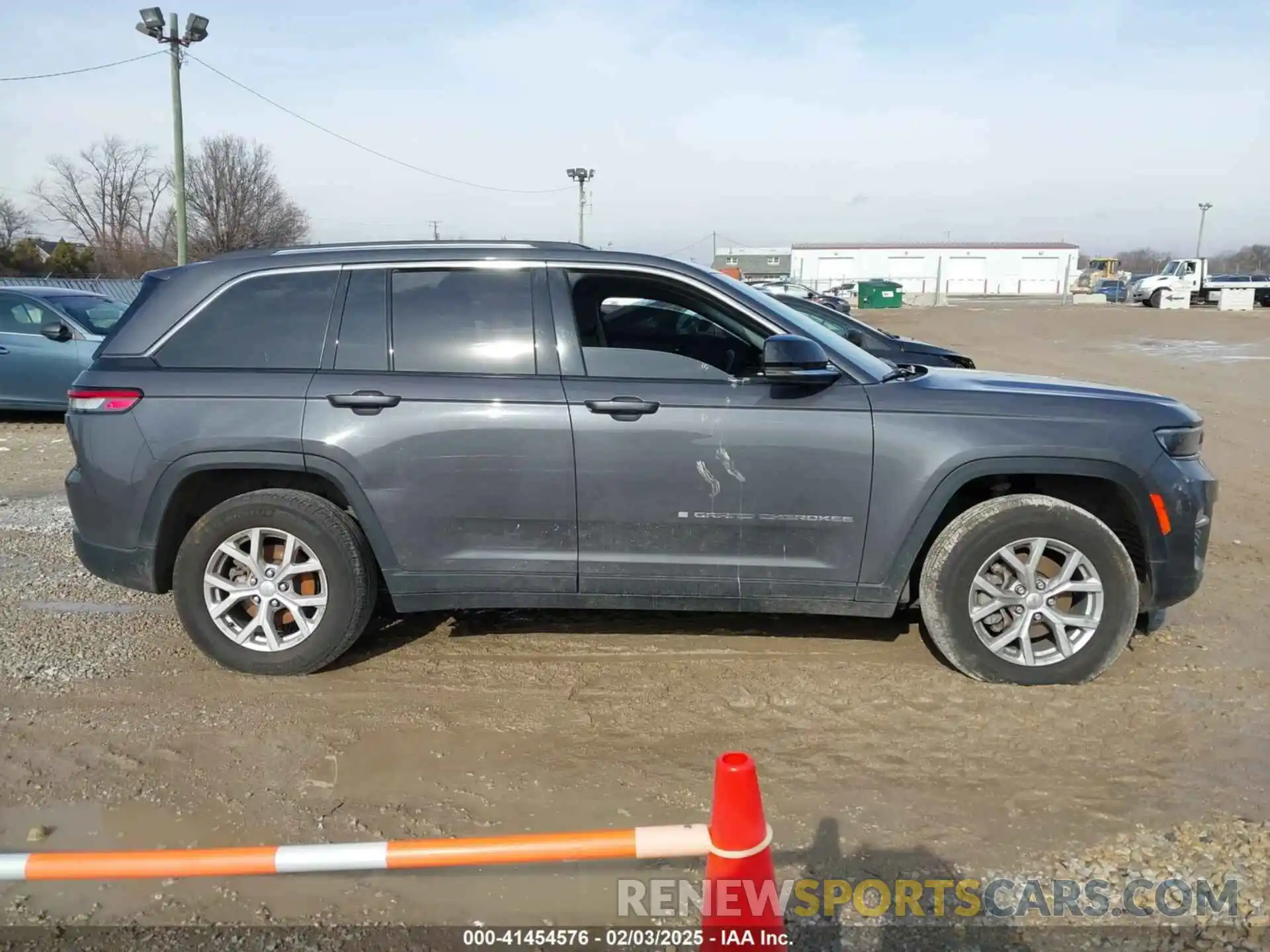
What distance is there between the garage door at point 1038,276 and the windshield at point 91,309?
3243 inches

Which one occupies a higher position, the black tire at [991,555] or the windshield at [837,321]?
the windshield at [837,321]

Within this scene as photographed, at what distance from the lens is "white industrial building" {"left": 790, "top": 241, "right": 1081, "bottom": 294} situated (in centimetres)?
8388

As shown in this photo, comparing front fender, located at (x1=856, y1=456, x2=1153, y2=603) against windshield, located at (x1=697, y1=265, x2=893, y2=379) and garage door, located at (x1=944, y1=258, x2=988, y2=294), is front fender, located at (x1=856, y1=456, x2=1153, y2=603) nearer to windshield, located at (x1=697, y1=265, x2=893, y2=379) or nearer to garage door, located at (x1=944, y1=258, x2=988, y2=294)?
windshield, located at (x1=697, y1=265, x2=893, y2=379)

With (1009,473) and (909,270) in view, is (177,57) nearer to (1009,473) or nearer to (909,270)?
(1009,473)

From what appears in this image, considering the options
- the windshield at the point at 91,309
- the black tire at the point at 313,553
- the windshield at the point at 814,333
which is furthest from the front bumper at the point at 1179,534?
the windshield at the point at 91,309

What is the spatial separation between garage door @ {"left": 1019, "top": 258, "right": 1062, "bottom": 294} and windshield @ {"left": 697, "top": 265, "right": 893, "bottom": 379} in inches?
3387

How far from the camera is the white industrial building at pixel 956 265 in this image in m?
83.9

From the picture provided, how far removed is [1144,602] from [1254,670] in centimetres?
69

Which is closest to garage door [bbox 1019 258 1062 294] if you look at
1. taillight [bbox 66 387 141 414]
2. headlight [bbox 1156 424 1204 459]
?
headlight [bbox 1156 424 1204 459]

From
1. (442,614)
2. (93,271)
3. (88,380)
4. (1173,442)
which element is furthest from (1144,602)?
(93,271)

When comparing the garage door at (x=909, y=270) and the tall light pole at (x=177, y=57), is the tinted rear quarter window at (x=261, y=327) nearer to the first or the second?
the tall light pole at (x=177, y=57)

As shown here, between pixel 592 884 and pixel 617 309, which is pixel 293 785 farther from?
pixel 617 309

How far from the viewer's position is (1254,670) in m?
4.29

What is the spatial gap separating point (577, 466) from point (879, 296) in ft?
160
